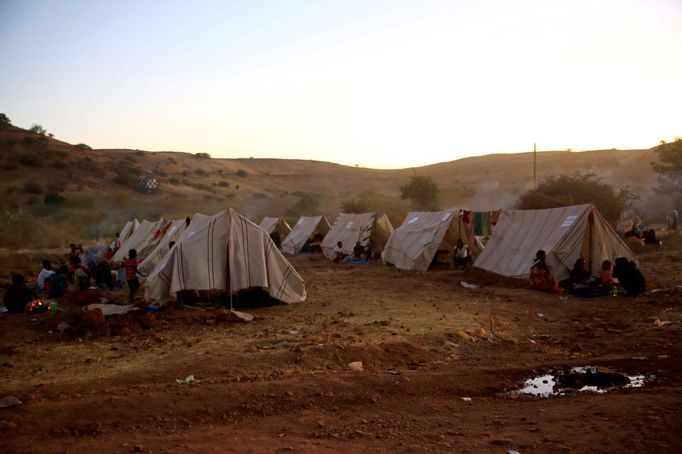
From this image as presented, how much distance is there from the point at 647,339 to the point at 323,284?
27.1ft

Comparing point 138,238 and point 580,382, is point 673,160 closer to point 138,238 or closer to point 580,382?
point 138,238

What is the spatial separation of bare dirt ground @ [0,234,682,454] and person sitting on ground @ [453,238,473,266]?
585 centimetres

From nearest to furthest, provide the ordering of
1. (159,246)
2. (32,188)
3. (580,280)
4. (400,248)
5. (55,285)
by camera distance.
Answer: (55,285), (580,280), (159,246), (400,248), (32,188)

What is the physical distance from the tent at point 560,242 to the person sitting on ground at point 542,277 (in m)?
0.37

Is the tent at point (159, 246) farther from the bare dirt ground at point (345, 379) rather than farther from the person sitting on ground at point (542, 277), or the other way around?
the person sitting on ground at point (542, 277)

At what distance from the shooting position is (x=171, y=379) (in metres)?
Answer: 5.86

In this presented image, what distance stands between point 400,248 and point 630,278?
26.7ft

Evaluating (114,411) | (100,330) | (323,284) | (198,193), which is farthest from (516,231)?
(198,193)

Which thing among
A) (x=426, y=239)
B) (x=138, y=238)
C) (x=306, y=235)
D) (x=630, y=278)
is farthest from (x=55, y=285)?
(x=306, y=235)

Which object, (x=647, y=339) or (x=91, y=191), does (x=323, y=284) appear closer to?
(x=647, y=339)

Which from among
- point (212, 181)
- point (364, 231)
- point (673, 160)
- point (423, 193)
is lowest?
point (364, 231)

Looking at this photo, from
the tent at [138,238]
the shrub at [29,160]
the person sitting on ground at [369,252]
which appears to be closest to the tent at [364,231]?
the person sitting on ground at [369,252]

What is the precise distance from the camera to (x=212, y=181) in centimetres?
6244

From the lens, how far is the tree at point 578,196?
26.7 meters
